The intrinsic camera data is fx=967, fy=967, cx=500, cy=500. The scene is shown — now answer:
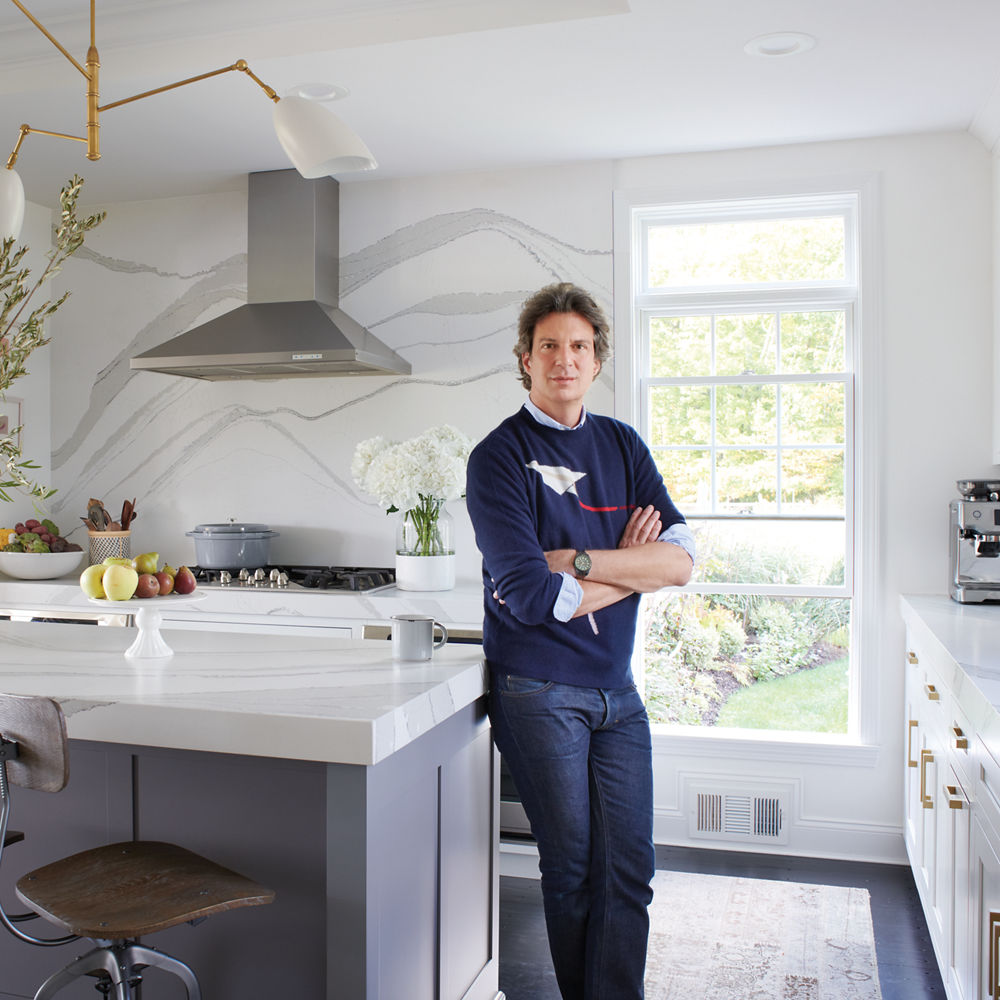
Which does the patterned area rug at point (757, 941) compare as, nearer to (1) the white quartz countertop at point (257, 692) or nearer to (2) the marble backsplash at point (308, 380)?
(1) the white quartz countertop at point (257, 692)

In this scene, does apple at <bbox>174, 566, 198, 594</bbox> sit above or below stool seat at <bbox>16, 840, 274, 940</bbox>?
above

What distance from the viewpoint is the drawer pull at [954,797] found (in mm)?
2023

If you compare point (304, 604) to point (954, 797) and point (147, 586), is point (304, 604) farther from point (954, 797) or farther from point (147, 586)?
point (954, 797)

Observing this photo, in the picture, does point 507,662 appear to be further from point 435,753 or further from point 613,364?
point 613,364

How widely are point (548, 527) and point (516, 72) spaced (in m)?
1.63

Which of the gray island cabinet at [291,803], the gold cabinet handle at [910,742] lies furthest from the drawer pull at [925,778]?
the gray island cabinet at [291,803]

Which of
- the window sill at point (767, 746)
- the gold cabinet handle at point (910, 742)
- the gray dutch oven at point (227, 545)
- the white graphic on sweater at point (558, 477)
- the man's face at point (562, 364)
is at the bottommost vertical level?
the window sill at point (767, 746)

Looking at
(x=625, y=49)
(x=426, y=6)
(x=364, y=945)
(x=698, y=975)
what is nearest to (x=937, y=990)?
(x=698, y=975)

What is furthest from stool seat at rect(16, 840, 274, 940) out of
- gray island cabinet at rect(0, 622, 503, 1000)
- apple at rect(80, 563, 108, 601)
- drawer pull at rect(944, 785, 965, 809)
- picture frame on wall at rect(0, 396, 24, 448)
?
picture frame on wall at rect(0, 396, 24, 448)

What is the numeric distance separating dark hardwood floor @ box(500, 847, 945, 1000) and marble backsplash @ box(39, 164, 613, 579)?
4.27 ft

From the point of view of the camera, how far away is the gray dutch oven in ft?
12.5

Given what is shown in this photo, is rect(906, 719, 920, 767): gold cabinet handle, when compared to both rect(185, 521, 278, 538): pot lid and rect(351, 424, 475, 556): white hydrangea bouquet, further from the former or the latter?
rect(185, 521, 278, 538): pot lid

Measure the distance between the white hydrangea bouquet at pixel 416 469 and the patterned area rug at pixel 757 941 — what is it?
4.86 feet

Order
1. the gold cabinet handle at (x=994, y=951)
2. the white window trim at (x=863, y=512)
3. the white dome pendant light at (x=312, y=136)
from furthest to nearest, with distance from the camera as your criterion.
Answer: the white window trim at (x=863, y=512) < the white dome pendant light at (x=312, y=136) < the gold cabinet handle at (x=994, y=951)
